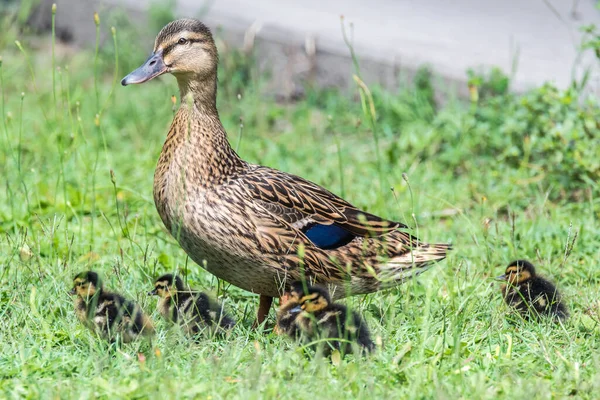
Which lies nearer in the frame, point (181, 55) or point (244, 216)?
point (244, 216)

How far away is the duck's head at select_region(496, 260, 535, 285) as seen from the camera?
438 cm

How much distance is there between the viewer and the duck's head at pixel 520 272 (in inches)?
172

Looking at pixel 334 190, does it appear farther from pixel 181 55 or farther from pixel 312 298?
pixel 312 298

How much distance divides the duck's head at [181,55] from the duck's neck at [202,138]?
5cm

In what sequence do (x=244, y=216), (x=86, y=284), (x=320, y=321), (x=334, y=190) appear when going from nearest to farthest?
1. (x=320, y=321)
2. (x=86, y=284)
3. (x=244, y=216)
4. (x=334, y=190)

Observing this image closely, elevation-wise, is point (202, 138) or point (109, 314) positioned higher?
point (202, 138)

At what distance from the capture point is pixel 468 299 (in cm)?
438

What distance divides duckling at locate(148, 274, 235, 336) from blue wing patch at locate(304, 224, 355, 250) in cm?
Answer: 51

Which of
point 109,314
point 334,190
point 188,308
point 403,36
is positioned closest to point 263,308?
point 188,308

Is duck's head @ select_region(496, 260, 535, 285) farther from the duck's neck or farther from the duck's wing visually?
the duck's neck

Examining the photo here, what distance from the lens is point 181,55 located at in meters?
A: 4.36

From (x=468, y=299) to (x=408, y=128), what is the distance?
9.40 ft

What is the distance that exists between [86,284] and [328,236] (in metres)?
1.08

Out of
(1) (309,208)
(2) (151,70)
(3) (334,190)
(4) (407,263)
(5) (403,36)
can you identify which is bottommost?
(3) (334,190)
